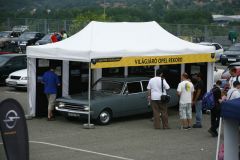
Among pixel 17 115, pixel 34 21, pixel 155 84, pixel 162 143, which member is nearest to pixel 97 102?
pixel 155 84

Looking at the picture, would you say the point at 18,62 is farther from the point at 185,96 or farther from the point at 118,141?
the point at 118,141

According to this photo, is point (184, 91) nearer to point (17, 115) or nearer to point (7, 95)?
point (17, 115)

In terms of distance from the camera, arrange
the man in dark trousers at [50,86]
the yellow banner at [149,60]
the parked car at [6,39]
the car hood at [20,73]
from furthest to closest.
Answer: the parked car at [6,39] < the car hood at [20,73] < the man in dark trousers at [50,86] < the yellow banner at [149,60]

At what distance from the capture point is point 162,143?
1580cm

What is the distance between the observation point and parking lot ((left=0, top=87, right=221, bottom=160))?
14.2 meters

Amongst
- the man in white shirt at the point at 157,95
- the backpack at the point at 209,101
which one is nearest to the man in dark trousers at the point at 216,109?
the backpack at the point at 209,101

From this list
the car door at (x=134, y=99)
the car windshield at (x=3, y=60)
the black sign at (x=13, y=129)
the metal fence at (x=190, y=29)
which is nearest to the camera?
the black sign at (x=13, y=129)

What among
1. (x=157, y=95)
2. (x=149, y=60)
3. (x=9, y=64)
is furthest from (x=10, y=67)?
(x=157, y=95)

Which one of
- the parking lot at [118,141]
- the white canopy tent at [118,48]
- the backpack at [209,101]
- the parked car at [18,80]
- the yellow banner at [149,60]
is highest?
the white canopy tent at [118,48]

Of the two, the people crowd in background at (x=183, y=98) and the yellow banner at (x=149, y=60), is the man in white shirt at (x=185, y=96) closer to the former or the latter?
the people crowd in background at (x=183, y=98)

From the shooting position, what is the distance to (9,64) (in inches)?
1123

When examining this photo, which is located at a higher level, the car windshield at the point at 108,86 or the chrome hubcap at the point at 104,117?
the car windshield at the point at 108,86

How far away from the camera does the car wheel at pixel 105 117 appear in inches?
721

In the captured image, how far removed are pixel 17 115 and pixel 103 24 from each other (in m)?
9.62
